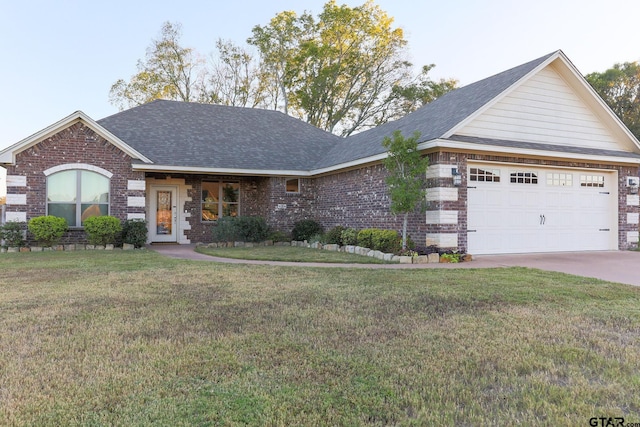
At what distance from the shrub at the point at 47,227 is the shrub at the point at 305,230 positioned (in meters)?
7.40

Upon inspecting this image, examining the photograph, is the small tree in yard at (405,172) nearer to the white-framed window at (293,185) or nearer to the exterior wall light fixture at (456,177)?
the exterior wall light fixture at (456,177)

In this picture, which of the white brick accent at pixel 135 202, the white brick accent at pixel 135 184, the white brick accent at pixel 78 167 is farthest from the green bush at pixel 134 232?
the white brick accent at pixel 78 167

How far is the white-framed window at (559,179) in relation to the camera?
478 inches

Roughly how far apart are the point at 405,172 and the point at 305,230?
5895 millimetres

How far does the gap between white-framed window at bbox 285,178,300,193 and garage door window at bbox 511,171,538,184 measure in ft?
26.0

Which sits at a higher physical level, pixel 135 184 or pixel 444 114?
pixel 444 114

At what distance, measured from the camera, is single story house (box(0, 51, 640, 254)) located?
36.6 feet

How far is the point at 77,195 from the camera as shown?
13.4 meters

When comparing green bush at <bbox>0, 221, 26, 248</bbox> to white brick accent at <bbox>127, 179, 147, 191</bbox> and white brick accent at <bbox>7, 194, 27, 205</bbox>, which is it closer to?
white brick accent at <bbox>7, 194, 27, 205</bbox>

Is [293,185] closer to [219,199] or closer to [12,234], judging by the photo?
[219,199]

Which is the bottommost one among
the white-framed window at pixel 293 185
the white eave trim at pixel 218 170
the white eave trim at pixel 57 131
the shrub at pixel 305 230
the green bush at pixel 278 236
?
the green bush at pixel 278 236

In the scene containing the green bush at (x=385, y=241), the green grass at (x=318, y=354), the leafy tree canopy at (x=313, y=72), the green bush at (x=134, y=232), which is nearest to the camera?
the green grass at (x=318, y=354)

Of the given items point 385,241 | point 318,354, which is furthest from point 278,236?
point 318,354

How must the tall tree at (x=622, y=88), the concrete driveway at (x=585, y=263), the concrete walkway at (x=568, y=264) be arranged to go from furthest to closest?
the tall tree at (x=622, y=88) < the concrete walkway at (x=568, y=264) < the concrete driveway at (x=585, y=263)
